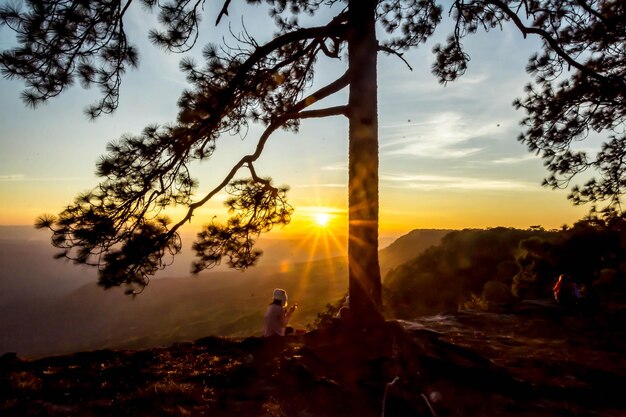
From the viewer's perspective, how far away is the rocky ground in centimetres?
365

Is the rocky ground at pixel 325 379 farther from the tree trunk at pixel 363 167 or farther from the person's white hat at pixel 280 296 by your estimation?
the person's white hat at pixel 280 296

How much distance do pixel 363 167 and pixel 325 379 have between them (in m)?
3.32

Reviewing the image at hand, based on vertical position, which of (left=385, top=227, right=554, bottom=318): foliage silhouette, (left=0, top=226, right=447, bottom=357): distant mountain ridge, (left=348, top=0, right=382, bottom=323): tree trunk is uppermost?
(left=348, top=0, right=382, bottom=323): tree trunk

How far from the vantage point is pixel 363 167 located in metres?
6.20

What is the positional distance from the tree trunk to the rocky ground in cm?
72

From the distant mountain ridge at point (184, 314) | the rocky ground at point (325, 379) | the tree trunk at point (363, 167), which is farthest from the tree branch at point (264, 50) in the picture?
the distant mountain ridge at point (184, 314)

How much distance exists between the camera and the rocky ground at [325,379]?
3.65 metres

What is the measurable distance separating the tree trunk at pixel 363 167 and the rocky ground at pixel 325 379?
72cm

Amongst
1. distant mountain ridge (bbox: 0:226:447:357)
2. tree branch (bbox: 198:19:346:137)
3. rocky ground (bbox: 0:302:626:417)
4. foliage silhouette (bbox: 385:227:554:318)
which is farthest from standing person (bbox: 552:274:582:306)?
distant mountain ridge (bbox: 0:226:447:357)

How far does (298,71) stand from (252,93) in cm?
150

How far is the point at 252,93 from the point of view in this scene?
26.1 feet

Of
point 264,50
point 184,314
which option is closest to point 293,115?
point 264,50

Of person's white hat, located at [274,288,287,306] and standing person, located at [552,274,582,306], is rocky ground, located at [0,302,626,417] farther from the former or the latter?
standing person, located at [552,274,582,306]

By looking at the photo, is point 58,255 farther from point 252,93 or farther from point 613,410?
point 613,410
